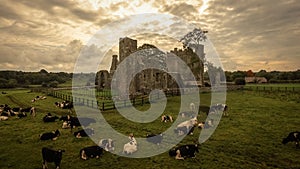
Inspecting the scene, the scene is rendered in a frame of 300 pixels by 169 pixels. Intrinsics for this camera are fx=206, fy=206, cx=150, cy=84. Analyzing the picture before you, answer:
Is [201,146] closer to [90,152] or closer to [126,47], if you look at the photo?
[90,152]

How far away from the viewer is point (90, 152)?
29.4 feet

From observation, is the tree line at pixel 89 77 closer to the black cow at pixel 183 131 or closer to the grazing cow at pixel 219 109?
the grazing cow at pixel 219 109

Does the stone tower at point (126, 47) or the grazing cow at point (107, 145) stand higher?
the stone tower at point (126, 47)

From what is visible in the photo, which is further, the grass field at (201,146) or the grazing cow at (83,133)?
the grazing cow at (83,133)

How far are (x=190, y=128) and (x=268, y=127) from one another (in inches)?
210

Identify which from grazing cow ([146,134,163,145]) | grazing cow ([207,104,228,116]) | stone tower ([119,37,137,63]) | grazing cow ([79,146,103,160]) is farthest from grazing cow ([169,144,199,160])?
stone tower ([119,37,137,63])

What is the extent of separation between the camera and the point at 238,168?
7.71 meters

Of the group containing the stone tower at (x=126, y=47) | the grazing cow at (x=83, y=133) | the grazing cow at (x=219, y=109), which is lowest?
the grazing cow at (x=83, y=133)

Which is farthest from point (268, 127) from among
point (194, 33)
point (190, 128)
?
point (194, 33)

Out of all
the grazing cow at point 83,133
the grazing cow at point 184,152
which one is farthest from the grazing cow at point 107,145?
the grazing cow at point 184,152

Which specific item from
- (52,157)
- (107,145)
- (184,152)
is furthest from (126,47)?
(52,157)

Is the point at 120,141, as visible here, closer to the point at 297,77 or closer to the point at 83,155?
the point at 83,155

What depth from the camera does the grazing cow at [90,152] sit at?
29.0ft

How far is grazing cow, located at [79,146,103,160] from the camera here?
8836 mm
